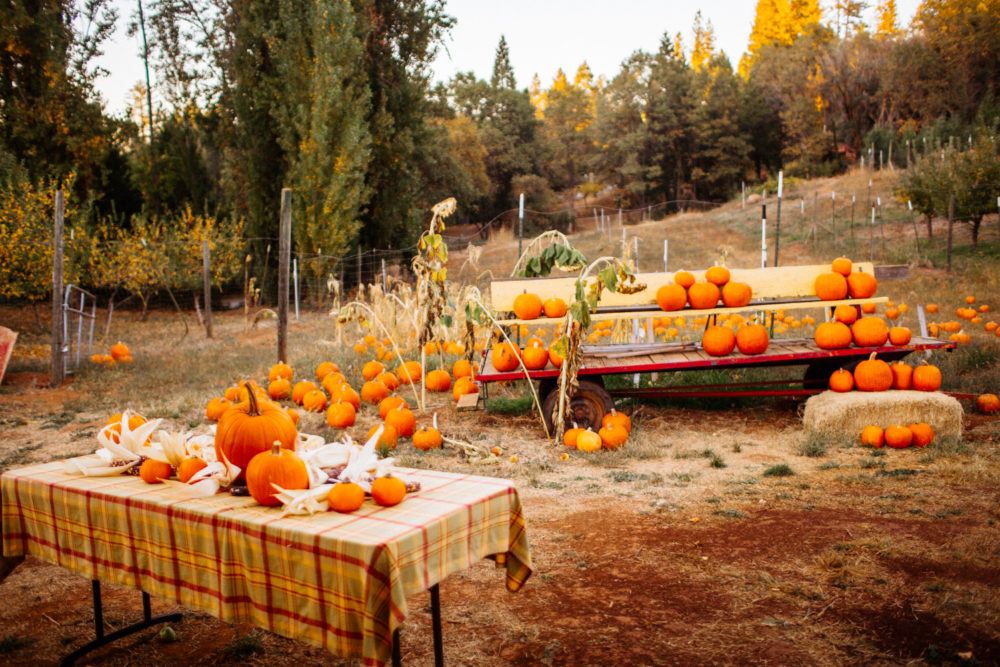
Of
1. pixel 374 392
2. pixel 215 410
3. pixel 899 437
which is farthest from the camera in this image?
pixel 374 392

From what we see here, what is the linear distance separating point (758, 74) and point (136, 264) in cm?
3586

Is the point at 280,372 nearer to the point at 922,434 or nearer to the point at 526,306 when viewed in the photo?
the point at 526,306

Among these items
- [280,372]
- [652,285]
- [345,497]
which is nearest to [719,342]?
[652,285]

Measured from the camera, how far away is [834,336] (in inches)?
274

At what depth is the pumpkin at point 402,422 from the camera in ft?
22.4

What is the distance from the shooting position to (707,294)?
→ 283 inches

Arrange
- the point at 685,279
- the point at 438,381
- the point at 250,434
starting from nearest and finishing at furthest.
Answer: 1. the point at 250,434
2. the point at 685,279
3. the point at 438,381

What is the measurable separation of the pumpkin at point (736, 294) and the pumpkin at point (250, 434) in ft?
17.3

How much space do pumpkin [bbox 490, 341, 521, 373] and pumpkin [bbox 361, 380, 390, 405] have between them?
1.71 metres

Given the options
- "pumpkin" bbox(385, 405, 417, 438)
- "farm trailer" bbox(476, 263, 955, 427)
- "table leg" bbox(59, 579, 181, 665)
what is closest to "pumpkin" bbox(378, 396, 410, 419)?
"pumpkin" bbox(385, 405, 417, 438)

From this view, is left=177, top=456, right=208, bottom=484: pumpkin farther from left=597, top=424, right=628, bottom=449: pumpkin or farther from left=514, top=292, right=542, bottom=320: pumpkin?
left=514, top=292, right=542, bottom=320: pumpkin

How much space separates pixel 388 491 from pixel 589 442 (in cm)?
407

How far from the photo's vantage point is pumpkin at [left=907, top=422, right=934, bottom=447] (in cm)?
622

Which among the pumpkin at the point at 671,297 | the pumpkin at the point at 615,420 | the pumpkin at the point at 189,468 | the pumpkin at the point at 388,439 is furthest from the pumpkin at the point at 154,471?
the pumpkin at the point at 671,297
